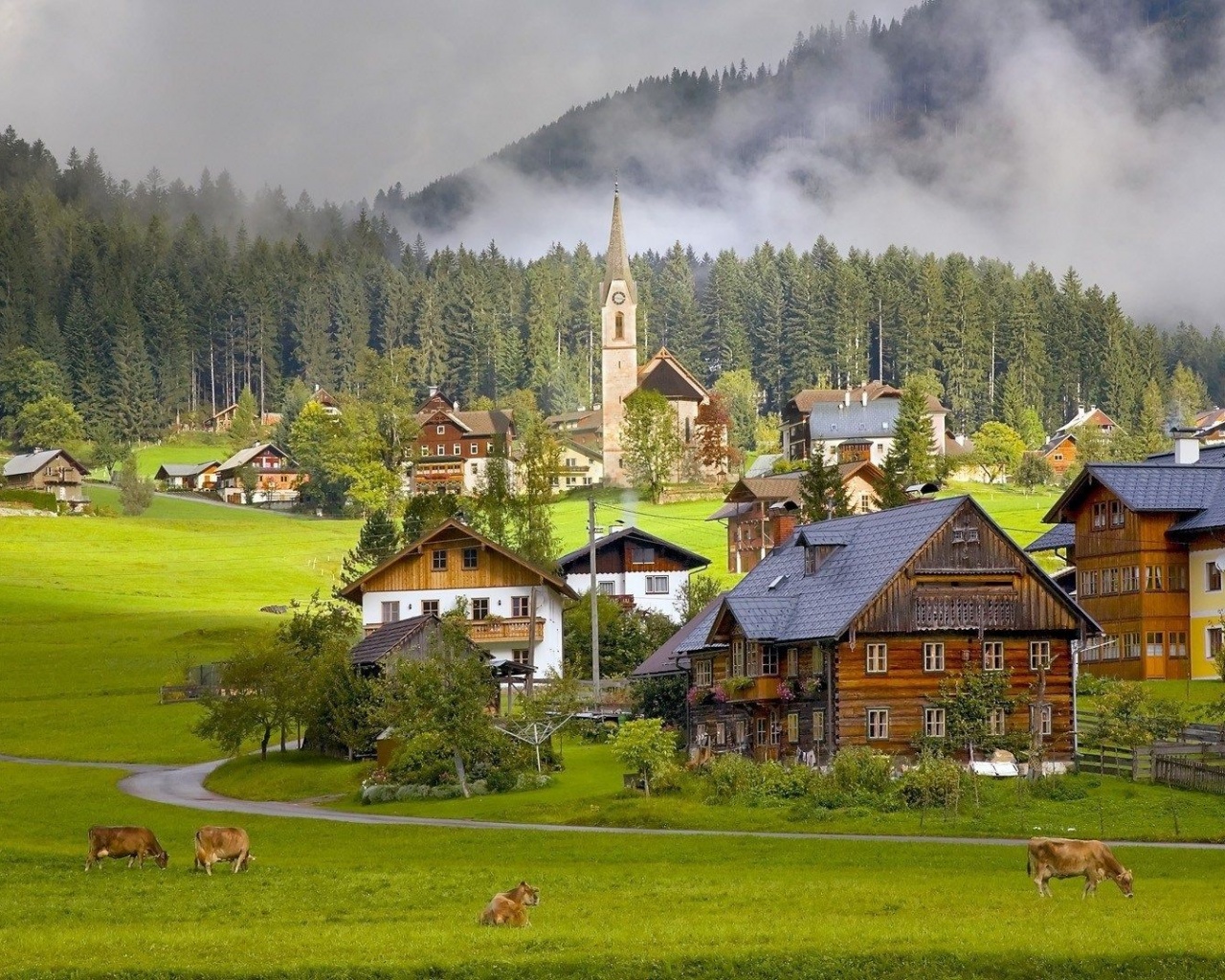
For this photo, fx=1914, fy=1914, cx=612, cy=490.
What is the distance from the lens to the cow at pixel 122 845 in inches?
1407

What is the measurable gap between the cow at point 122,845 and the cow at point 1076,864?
52.4 feet

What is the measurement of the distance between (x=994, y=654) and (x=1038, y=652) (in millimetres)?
1448

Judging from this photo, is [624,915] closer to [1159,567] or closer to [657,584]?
[1159,567]

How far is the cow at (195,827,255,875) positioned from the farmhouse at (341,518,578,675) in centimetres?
5321

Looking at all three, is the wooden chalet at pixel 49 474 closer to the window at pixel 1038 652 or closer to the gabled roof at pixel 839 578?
the gabled roof at pixel 839 578

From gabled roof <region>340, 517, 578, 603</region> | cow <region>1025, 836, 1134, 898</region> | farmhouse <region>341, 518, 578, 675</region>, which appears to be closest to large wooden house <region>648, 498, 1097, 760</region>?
gabled roof <region>340, 517, 578, 603</region>

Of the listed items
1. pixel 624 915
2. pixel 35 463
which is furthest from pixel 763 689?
pixel 35 463

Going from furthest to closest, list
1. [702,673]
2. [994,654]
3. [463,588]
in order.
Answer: [463,588] < [702,673] < [994,654]

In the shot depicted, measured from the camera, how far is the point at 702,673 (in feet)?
219

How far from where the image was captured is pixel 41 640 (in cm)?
10369

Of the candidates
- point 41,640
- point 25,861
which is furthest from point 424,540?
point 25,861

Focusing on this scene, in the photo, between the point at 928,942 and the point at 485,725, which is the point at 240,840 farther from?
the point at 485,725

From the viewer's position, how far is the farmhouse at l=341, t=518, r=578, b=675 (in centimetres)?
8938

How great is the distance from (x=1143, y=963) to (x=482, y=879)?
12.7 metres
